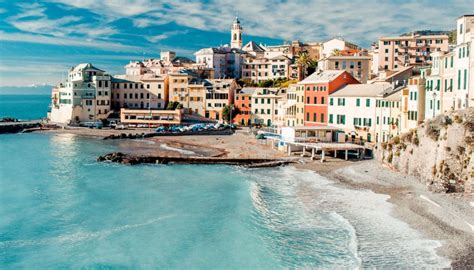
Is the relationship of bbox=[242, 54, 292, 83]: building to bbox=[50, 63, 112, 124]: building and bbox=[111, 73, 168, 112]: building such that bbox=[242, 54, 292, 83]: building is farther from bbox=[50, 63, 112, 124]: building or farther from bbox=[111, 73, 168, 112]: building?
bbox=[50, 63, 112, 124]: building

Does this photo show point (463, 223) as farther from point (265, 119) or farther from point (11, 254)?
point (265, 119)

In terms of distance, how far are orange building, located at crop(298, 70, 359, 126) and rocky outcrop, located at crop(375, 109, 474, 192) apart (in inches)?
874

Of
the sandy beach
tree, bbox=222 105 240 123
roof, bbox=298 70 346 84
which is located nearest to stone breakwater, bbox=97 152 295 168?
the sandy beach

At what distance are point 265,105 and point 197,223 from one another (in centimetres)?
6192

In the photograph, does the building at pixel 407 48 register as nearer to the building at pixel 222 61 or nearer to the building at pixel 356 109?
the building at pixel 356 109

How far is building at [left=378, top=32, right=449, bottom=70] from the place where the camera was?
315 feet

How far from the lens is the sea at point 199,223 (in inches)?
1046

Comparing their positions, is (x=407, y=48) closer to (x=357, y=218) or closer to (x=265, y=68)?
(x=265, y=68)

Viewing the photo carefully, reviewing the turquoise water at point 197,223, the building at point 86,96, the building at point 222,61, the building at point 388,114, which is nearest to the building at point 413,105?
the building at point 388,114

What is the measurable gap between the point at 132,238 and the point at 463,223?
2001 cm

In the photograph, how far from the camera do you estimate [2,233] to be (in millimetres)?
31438

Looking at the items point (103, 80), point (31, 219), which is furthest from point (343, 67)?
point (31, 219)

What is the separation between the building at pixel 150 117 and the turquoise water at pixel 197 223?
151 ft

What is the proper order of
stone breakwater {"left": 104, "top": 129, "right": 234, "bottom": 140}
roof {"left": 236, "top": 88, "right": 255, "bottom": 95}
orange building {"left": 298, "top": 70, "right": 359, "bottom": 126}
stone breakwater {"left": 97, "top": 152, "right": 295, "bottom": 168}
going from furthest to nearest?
1. roof {"left": 236, "top": 88, "right": 255, "bottom": 95}
2. stone breakwater {"left": 104, "top": 129, "right": 234, "bottom": 140}
3. orange building {"left": 298, "top": 70, "right": 359, "bottom": 126}
4. stone breakwater {"left": 97, "top": 152, "right": 295, "bottom": 168}
